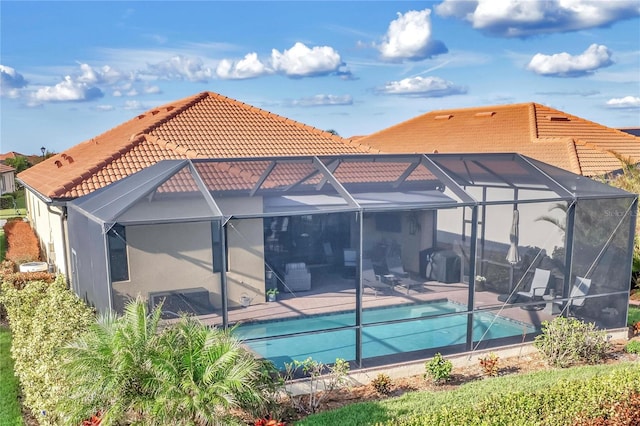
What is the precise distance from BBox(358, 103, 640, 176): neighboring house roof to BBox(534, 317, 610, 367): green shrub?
11796 millimetres

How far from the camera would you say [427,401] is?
8.32m

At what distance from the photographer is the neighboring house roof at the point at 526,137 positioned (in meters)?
23.5

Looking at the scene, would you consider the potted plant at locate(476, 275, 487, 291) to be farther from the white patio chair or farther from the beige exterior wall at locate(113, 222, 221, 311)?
the beige exterior wall at locate(113, 222, 221, 311)

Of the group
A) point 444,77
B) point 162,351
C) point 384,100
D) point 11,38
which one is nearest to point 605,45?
point 444,77

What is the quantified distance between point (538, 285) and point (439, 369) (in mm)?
4813

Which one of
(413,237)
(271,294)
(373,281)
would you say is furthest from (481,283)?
(271,294)

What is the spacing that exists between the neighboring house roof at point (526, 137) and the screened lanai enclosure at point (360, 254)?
8776 mm

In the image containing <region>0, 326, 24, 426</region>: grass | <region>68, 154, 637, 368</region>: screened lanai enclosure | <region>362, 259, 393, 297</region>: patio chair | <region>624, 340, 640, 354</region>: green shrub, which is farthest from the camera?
<region>362, 259, 393, 297</region>: patio chair

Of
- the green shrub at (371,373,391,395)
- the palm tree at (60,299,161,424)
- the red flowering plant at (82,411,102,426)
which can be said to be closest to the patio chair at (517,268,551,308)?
the green shrub at (371,373,391,395)

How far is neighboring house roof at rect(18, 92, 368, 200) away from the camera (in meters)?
16.1

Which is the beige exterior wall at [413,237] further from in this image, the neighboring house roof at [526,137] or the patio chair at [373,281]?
the neighboring house roof at [526,137]

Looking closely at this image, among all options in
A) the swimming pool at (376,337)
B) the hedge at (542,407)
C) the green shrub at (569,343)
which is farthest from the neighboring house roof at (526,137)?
the hedge at (542,407)

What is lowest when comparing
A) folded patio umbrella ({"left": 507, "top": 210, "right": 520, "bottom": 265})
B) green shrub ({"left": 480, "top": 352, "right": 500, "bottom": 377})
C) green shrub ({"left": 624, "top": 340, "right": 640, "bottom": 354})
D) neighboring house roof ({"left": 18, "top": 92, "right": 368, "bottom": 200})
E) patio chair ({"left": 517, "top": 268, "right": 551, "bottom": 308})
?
green shrub ({"left": 624, "top": 340, "right": 640, "bottom": 354})

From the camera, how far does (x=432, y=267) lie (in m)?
17.4
